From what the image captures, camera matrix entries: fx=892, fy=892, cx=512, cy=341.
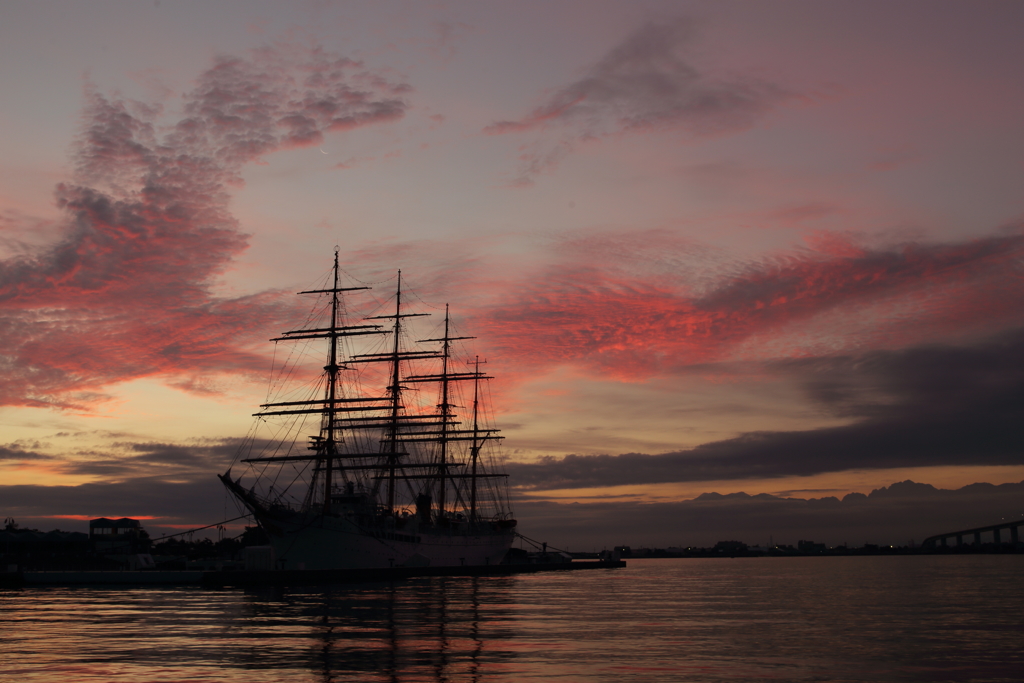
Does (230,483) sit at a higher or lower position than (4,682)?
higher

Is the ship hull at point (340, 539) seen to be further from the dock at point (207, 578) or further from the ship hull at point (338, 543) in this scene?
the dock at point (207, 578)

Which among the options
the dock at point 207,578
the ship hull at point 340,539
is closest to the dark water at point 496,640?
the dock at point 207,578

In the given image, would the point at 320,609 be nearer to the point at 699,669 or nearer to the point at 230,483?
the point at 699,669

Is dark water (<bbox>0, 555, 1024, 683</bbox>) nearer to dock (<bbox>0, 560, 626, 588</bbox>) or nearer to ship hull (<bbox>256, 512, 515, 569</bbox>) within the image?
dock (<bbox>0, 560, 626, 588</bbox>)

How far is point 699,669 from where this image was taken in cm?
2562

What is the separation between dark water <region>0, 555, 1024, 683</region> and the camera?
2455 centimetres

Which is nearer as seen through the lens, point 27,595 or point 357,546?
point 27,595

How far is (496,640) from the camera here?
32125mm

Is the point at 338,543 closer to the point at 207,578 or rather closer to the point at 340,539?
the point at 340,539

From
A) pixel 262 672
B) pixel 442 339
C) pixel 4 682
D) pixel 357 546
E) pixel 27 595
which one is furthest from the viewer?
pixel 442 339

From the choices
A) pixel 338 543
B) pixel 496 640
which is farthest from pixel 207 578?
pixel 496 640

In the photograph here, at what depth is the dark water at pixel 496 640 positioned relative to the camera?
2455cm

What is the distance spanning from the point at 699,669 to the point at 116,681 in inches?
616

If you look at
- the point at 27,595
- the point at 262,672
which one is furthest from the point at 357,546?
the point at 262,672
